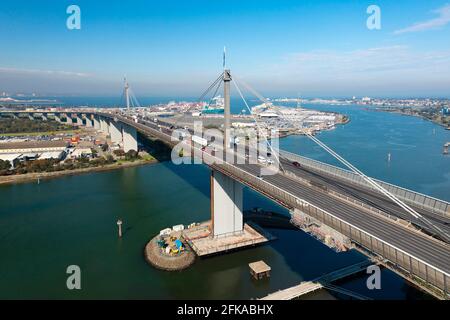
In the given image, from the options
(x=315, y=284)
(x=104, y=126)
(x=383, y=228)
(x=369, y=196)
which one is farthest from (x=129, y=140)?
(x=383, y=228)

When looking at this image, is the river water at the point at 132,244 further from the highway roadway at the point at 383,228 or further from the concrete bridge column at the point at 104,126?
the concrete bridge column at the point at 104,126

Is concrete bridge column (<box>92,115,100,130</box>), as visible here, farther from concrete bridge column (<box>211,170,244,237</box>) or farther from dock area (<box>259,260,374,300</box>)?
dock area (<box>259,260,374,300</box>)

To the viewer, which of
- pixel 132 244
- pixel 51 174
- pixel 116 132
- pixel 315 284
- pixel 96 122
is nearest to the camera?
pixel 315 284

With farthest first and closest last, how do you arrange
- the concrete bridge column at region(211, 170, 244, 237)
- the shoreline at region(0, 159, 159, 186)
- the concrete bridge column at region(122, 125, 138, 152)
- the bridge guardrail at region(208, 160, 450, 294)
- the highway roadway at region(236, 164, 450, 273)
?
1. the concrete bridge column at region(122, 125, 138, 152)
2. the shoreline at region(0, 159, 159, 186)
3. the concrete bridge column at region(211, 170, 244, 237)
4. the highway roadway at region(236, 164, 450, 273)
5. the bridge guardrail at region(208, 160, 450, 294)

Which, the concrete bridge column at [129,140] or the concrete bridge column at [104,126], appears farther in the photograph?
the concrete bridge column at [104,126]

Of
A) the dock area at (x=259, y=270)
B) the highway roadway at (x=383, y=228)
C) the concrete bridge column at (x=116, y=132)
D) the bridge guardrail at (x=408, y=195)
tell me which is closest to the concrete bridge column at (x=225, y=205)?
the dock area at (x=259, y=270)

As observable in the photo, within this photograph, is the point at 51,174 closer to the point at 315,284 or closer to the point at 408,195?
the point at 315,284

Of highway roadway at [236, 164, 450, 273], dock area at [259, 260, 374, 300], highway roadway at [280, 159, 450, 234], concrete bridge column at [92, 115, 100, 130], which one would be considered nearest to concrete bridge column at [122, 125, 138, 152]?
concrete bridge column at [92, 115, 100, 130]
